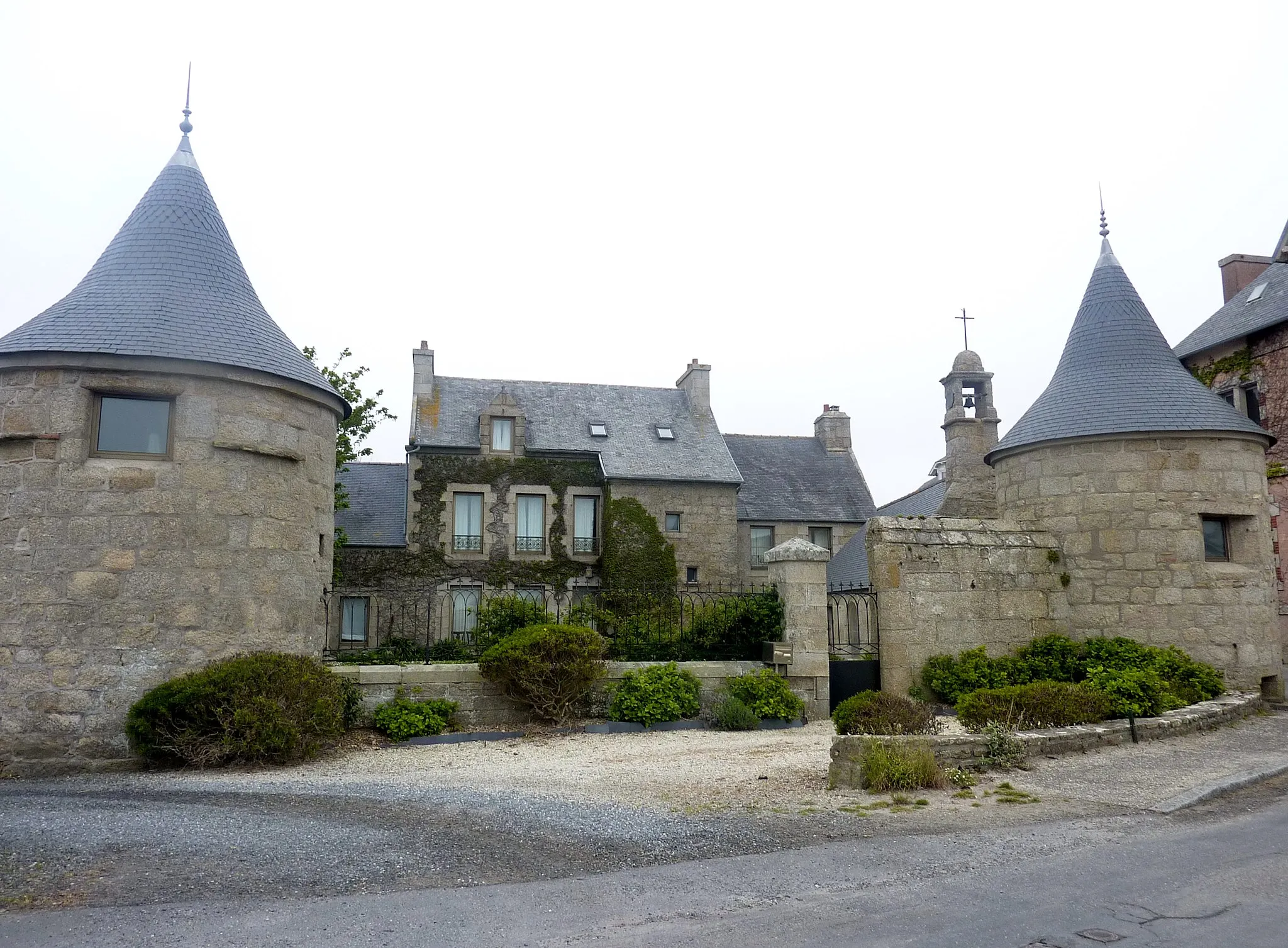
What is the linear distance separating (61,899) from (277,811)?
1854mm

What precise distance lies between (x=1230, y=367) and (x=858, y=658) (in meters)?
10.9

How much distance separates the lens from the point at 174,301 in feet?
31.0

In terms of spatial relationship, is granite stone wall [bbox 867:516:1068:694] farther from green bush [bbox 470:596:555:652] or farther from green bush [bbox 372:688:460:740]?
green bush [bbox 372:688:460:740]

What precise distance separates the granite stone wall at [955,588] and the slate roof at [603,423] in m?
12.3

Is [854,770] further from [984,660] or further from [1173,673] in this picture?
[1173,673]

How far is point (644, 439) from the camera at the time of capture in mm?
25062

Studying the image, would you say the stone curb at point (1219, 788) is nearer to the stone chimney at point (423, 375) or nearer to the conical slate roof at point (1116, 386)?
the conical slate roof at point (1116, 386)

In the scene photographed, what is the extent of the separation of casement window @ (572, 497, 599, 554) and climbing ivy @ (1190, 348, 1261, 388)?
14075 millimetres

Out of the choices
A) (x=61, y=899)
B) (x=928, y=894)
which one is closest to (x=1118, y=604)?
(x=928, y=894)

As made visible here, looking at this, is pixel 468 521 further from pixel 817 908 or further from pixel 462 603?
pixel 817 908

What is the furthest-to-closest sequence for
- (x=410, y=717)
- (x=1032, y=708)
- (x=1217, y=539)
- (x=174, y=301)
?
(x=1217, y=539), (x=410, y=717), (x=174, y=301), (x=1032, y=708)

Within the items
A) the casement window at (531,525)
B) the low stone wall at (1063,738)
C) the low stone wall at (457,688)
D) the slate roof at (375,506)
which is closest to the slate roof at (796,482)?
the casement window at (531,525)

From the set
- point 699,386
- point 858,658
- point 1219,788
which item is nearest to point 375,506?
point 699,386

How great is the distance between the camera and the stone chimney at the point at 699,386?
87.0 ft
